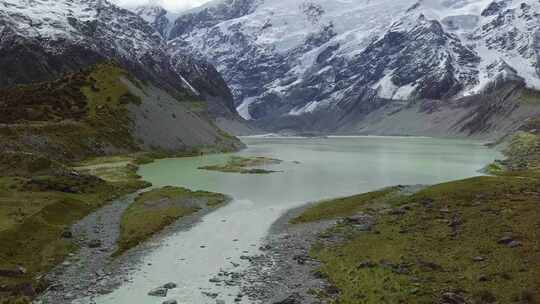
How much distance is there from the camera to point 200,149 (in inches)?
6678

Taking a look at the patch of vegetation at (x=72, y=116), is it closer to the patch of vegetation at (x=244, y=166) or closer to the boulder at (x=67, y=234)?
the patch of vegetation at (x=244, y=166)

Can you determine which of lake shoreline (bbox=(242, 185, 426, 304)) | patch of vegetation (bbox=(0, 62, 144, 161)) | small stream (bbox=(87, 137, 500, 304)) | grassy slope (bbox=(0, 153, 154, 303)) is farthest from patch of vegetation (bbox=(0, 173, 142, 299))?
patch of vegetation (bbox=(0, 62, 144, 161))

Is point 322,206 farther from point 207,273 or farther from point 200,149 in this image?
point 200,149

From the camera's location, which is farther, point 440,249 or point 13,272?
point 440,249

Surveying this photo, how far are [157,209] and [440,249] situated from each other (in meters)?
33.3

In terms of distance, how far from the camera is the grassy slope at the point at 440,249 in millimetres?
34844

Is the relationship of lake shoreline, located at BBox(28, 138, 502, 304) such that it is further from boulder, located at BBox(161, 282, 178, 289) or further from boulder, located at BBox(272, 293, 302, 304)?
boulder, located at BBox(161, 282, 178, 289)

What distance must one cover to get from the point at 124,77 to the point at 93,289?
154 meters

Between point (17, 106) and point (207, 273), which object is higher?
point (17, 106)

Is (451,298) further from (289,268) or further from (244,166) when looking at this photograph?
(244,166)

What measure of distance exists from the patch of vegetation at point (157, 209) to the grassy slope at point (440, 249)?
13777 mm

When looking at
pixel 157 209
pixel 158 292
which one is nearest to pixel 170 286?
pixel 158 292

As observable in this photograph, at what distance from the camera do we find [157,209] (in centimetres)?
6481

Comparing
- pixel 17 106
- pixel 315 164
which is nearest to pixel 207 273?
pixel 315 164
